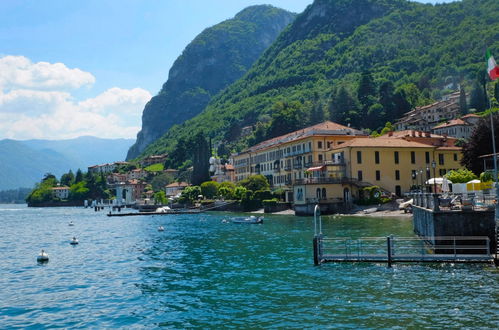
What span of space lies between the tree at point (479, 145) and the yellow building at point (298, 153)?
84.4ft

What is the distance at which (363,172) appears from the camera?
74250 millimetres

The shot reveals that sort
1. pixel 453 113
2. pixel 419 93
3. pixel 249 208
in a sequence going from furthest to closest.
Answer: pixel 419 93
pixel 453 113
pixel 249 208

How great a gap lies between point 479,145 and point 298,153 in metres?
38.5

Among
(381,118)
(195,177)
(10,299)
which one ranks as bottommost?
(10,299)

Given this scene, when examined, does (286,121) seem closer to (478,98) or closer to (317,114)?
(317,114)

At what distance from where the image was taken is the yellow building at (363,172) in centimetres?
7425

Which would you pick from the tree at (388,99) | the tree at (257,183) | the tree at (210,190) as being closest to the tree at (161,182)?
the tree at (210,190)

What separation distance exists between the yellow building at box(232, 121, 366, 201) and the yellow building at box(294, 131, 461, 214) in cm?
530

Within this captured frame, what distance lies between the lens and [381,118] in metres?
147

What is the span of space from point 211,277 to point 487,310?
14970mm

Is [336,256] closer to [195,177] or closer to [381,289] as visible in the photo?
[381,289]

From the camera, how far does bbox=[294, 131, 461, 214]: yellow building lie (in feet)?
244

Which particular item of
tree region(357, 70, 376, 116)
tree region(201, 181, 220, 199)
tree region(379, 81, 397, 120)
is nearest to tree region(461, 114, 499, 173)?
tree region(201, 181, 220, 199)

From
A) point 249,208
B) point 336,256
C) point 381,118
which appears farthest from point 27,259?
point 381,118
